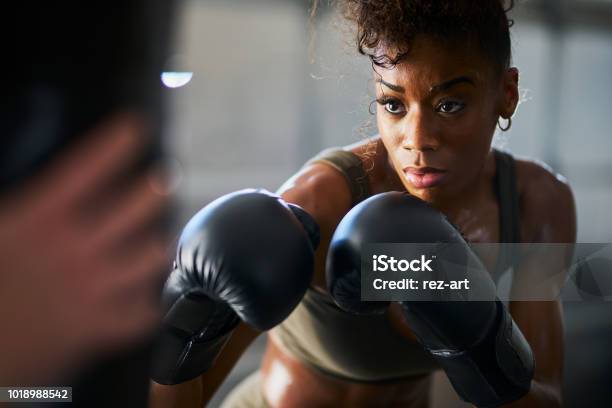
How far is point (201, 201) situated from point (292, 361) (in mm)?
290

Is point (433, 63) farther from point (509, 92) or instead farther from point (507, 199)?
point (507, 199)

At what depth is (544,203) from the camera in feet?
2.74

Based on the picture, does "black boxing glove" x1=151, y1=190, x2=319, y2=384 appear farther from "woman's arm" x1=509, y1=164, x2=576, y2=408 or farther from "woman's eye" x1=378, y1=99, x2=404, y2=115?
"woman's arm" x1=509, y1=164, x2=576, y2=408

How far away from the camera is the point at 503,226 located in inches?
31.8

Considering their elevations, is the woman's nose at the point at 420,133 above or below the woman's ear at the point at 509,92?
below

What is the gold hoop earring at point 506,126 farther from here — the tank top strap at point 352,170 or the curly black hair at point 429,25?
the tank top strap at point 352,170

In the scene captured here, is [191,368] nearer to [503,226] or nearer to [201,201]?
[201,201]

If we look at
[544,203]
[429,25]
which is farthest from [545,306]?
[429,25]

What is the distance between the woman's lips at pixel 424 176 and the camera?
2.35 ft

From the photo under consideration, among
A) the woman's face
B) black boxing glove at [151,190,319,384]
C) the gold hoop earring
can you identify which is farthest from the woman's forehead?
black boxing glove at [151,190,319,384]

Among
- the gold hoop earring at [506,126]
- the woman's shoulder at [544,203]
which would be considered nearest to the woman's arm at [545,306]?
the woman's shoulder at [544,203]

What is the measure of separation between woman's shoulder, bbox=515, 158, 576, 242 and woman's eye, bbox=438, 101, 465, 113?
201mm

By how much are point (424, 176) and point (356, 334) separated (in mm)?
243

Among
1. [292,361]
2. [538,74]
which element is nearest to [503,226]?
[538,74]
